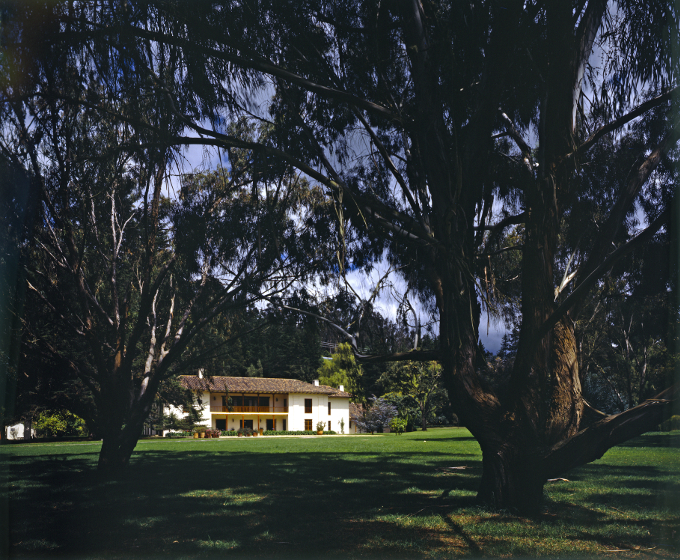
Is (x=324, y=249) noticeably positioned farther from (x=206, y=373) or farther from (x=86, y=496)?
(x=206, y=373)

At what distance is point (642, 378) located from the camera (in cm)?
2442

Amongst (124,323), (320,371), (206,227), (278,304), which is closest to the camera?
(206,227)

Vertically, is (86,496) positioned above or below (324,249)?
below

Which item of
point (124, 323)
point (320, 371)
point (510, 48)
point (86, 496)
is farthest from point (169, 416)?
point (510, 48)

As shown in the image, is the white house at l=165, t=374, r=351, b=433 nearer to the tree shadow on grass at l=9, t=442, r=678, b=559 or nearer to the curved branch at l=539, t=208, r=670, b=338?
the tree shadow on grass at l=9, t=442, r=678, b=559

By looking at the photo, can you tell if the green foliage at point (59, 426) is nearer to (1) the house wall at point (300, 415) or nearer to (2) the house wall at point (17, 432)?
(2) the house wall at point (17, 432)

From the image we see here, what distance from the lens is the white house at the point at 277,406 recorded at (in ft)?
142

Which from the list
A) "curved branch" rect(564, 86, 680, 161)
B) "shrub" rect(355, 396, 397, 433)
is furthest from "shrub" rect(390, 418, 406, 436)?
"curved branch" rect(564, 86, 680, 161)

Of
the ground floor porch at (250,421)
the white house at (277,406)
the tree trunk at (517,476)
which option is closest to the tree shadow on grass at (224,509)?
the tree trunk at (517,476)

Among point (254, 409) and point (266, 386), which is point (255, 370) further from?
point (266, 386)

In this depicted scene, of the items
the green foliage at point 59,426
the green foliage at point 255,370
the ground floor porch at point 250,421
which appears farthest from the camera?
the green foliage at point 255,370

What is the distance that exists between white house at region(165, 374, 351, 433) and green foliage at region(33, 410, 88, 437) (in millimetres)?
11345

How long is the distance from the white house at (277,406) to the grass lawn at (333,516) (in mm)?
32326

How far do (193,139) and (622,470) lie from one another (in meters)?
10.6
